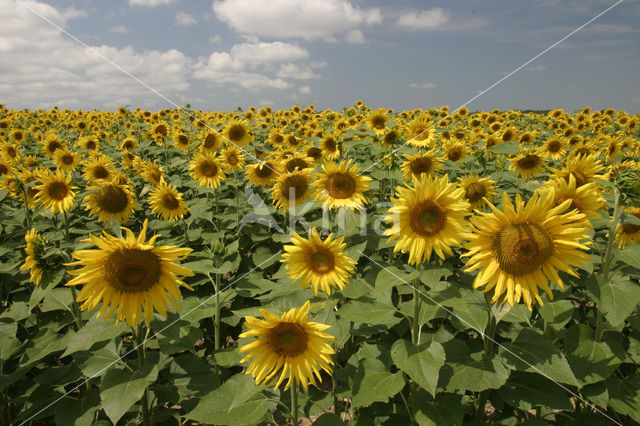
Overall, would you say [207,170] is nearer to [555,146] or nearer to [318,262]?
[318,262]

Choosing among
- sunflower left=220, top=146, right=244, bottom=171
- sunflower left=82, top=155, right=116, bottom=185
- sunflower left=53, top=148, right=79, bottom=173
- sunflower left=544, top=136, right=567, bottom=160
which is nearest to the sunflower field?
sunflower left=82, top=155, right=116, bottom=185

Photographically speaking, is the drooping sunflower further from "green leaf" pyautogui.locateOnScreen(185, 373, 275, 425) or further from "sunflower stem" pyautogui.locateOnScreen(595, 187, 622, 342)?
"sunflower stem" pyautogui.locateOnScreen(595, 187, 622, 342)

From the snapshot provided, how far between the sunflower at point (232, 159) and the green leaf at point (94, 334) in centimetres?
359

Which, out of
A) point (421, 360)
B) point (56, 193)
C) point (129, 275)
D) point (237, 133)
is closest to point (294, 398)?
point (421, 360)

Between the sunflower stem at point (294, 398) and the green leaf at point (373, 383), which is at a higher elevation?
the green leaf at point (373, 383)

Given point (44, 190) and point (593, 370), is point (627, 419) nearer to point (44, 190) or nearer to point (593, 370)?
point (593, 370)

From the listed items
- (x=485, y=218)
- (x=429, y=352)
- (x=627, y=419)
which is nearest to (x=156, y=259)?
(x=429, y=352)

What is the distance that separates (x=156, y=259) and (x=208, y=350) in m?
2.12

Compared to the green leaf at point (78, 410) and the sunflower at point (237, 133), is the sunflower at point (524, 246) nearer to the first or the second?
the green leaf at point (78, 410)

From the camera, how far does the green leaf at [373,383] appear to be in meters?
2.21

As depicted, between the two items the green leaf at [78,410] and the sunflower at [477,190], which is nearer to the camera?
the green leaf at [78,410]

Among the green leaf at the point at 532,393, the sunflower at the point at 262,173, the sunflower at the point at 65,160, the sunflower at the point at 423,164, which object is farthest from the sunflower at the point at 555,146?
the sunflower at the point at 65,160

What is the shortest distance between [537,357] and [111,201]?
14.4ft

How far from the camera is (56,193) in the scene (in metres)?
4.31
